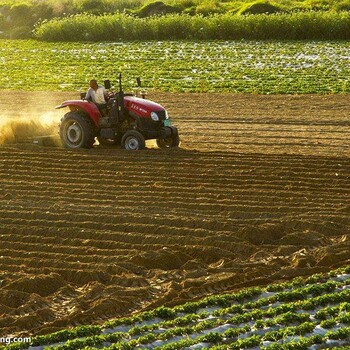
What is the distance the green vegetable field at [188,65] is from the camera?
31844 mm

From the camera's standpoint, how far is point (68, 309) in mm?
10664

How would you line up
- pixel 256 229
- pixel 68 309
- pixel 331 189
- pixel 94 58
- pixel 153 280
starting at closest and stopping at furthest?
pixel 68 309 < pixel 153 280 < pixel 256 229 < pixel 331 189 < pixel 94 58

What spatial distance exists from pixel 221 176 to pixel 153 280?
5455mm

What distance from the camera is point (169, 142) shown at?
19.7 m

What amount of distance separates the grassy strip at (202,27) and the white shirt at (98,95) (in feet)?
92.0

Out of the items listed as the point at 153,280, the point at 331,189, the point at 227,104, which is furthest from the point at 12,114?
the point at 153,280

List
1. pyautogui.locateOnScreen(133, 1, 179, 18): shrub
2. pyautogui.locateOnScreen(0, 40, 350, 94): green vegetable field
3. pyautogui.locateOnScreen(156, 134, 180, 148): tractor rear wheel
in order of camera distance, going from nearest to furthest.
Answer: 1. pyautogui.locateOnScreen(156, 134, 180, 148): tractor rear wheel
2. pyautogui.locateOnScreen(0, 40, 350, 94): green vegetable field
3. pyautogui.locateOnScreen(133, 1, 179, 18): shrub

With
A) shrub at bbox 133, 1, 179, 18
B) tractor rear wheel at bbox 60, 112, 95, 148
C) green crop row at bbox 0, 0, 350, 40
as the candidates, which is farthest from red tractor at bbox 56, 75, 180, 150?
shrub at bbox 133, 1, 179, 18

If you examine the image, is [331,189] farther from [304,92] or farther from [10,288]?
[304,92]

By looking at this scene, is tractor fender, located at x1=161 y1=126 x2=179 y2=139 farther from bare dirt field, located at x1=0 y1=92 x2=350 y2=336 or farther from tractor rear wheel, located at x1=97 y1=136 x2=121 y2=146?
tractor rear wheel, located at x1=97 y1=136 x2=121 y2=146

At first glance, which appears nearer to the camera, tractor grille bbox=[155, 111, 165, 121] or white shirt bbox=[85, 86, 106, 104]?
tractor grille bbox=[155, 111, 165, 121]

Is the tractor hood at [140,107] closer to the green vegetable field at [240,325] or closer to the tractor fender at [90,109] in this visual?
the tractor fender at [90,109]

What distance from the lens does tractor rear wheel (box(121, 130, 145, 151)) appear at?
62.1 feet

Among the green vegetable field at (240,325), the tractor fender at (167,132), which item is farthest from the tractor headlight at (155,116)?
the green vegetable field at (240,325)
